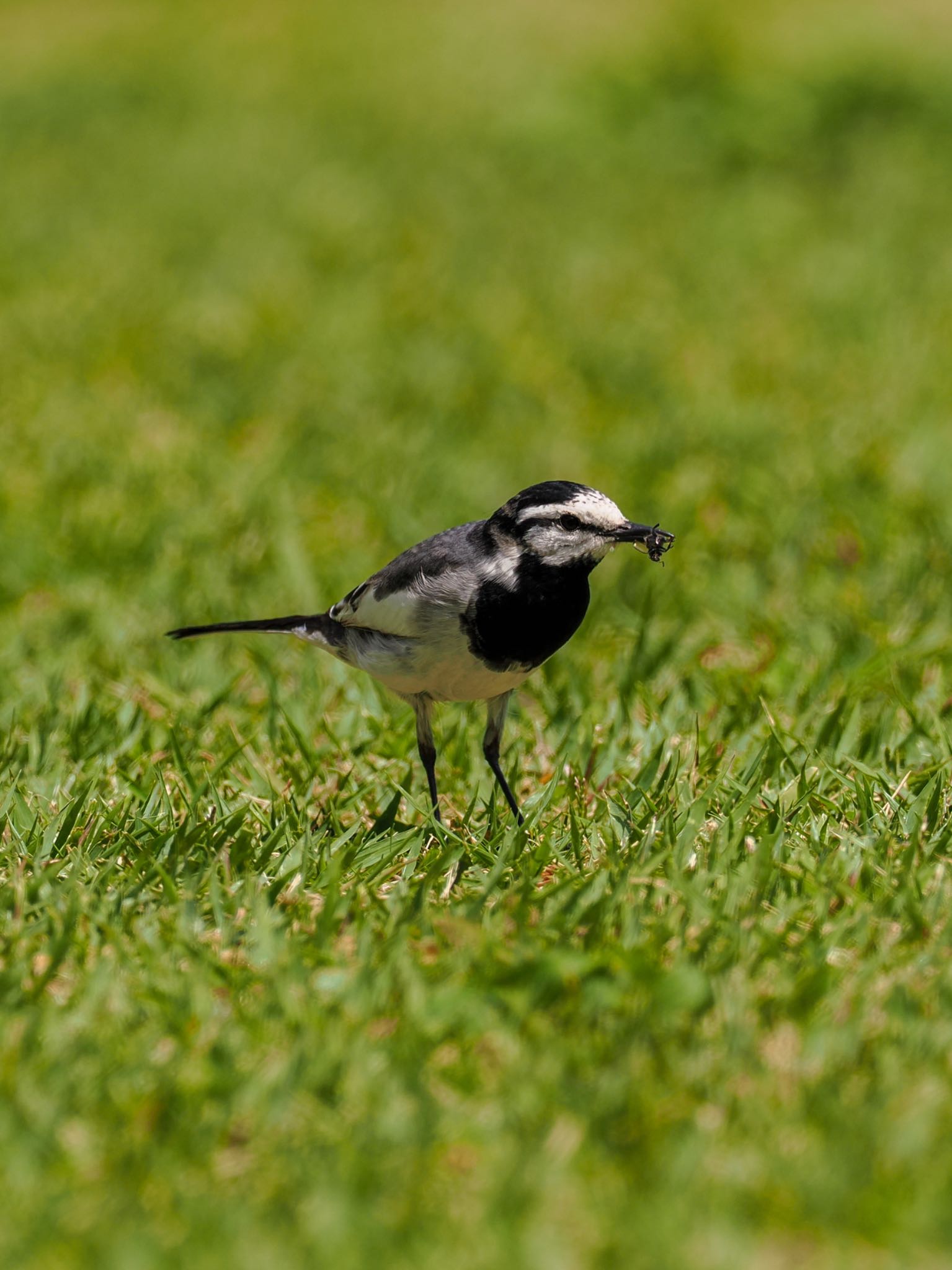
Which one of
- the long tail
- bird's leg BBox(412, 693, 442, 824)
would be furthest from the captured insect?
the long tail

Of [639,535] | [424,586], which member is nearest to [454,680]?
[424,586]

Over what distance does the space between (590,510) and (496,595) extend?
294mm

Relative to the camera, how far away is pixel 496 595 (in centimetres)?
A: 329

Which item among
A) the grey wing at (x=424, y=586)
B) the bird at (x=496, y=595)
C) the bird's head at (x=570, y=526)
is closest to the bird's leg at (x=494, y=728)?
the bird at (x=496, y=595)

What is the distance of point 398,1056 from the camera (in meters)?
2.41

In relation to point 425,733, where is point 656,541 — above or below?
above

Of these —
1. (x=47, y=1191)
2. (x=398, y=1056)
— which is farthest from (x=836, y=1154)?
(x=47, y=1191)

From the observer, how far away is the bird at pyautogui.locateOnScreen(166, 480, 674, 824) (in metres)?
3.26

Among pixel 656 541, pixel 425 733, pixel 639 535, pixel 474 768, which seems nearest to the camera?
pixel 639 535

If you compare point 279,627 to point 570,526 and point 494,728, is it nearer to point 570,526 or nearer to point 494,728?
point 494,728

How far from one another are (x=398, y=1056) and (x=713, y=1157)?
556mm

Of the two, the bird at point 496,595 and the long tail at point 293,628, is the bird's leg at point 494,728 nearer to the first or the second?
the bird at point 496,595

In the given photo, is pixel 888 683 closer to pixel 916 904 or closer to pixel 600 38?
pixel 916 904

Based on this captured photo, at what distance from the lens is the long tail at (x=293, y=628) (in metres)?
3.86
